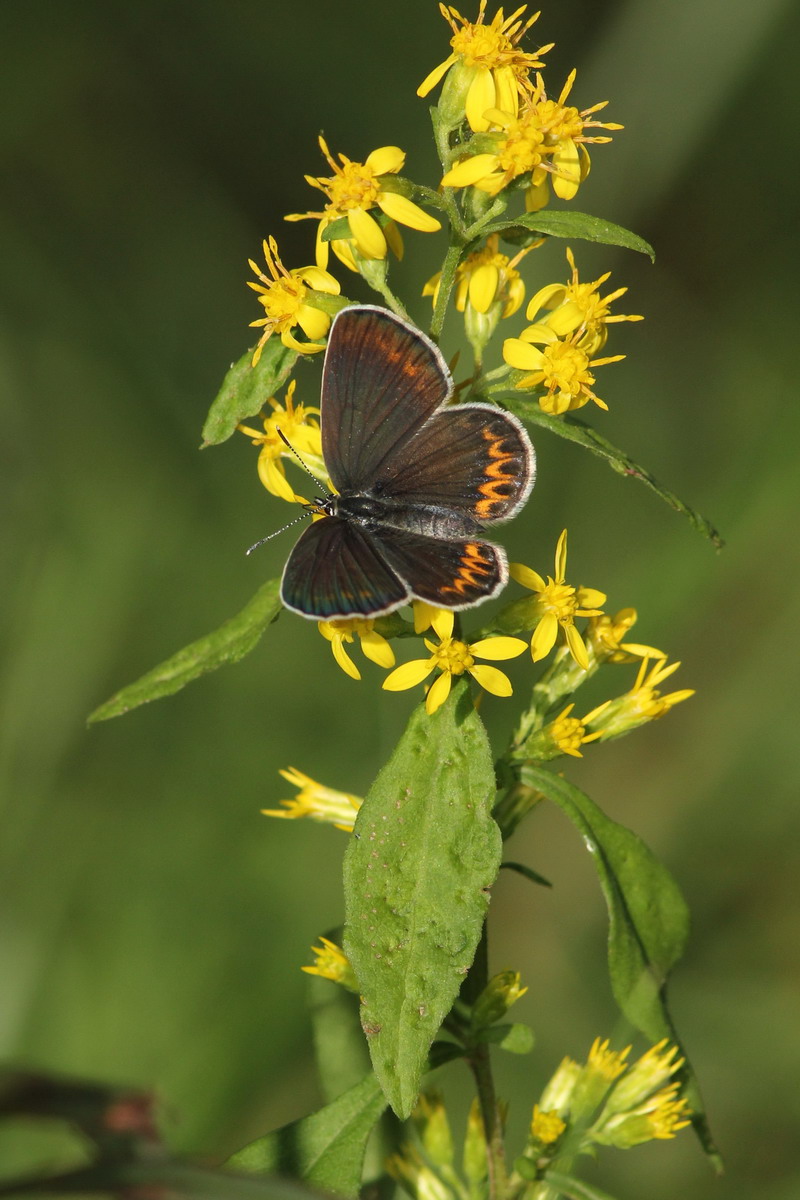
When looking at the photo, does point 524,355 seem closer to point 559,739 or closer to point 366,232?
point 366,232

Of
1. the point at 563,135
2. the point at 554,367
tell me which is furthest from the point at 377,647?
the point at 563,135

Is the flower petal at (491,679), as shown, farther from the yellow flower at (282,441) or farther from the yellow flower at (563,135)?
the yellow flower at (563,135)

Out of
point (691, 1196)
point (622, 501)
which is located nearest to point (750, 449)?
point (622, 501)

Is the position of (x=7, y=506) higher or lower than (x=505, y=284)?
lower

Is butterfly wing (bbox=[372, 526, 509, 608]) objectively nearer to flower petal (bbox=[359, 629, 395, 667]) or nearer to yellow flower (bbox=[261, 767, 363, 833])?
flower petal (bbox=[359, 629, 395, 667])

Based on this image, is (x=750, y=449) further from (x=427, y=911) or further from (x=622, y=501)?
(x=427, y=911)

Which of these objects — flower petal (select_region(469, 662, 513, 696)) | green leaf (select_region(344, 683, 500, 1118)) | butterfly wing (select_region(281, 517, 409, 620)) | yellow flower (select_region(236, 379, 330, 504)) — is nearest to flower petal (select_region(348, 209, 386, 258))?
yellow flower (select_region(236, 379, 330, 504))
